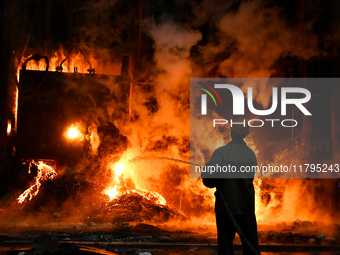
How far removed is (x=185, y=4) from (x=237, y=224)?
16.1 ft

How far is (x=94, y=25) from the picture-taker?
246 inches

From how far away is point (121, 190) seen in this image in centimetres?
591

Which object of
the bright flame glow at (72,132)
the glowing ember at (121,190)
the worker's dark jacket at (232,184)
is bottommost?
the glowing ember at (121,190)

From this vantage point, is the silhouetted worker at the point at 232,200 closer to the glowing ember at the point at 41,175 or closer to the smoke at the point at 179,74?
the smoke at the point at 179,74

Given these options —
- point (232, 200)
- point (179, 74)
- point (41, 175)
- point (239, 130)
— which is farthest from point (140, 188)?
point (239, 130)

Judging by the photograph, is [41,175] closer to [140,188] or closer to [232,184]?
[140,188]

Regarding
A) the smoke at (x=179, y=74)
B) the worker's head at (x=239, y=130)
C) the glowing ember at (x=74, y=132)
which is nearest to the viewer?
the worker's head at (x=239, y=130)

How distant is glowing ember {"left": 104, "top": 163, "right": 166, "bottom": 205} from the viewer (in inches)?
229

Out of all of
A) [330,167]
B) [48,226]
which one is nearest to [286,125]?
[330,167]

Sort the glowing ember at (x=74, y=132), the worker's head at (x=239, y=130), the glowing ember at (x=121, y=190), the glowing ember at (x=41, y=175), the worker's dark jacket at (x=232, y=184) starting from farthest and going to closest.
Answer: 1. the glowing ember at (x=41, y=175)
2. the glowing ember at (x=121, y=190)
3. the glowing ember at (x=74, y=132)
4. the worker's head at (x=239, y=130)
5. the worker's dark jacket at (x=232, y=184)

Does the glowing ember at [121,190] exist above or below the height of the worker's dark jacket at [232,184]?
below

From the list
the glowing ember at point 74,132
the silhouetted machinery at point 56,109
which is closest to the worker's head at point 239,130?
the silhouetted machinery at point 56,109

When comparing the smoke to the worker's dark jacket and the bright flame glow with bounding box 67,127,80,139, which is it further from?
the worker's dark jacket

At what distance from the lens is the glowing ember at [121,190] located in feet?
19.0
